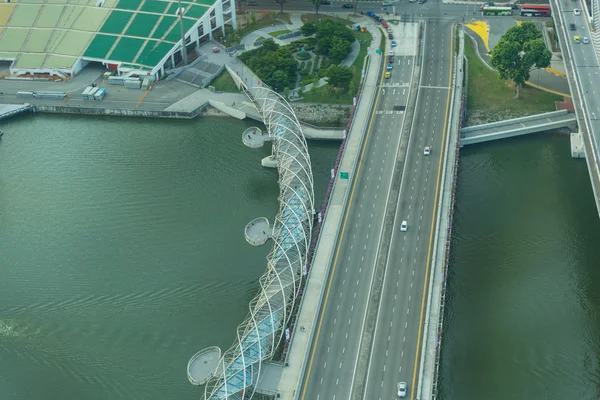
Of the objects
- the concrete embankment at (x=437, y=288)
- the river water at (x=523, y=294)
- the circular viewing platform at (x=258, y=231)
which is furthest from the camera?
the circular viewing platform at (x=258, y=231)

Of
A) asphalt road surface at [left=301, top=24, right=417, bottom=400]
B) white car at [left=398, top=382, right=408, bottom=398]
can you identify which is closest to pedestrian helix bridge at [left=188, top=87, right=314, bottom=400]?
asphalt road surface at [left=301, top=24, right=417, bottom=400]

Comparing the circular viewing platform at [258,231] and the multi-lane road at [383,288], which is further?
the circular viewing platform at [258,231]

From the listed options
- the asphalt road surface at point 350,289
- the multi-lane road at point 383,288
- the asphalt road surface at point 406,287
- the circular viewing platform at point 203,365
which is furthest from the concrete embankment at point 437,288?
the circular viewing platform at point 203,365

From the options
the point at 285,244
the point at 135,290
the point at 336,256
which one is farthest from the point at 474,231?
the point at 135,290

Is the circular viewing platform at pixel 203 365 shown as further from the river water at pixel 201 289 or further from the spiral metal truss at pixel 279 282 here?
the river water at pixel 201 289

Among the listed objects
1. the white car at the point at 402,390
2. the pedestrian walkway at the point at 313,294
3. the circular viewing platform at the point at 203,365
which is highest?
the pedestrian walkway at the point at 313,294

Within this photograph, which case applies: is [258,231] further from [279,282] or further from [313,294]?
[313,294]
